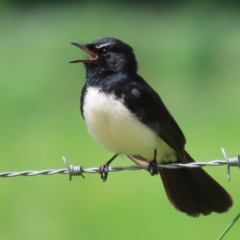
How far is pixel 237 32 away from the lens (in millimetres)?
17219

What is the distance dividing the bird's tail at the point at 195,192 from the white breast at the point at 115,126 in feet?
0.99

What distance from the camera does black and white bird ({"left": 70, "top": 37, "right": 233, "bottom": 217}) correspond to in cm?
674

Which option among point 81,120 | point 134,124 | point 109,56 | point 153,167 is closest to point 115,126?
point 134,124

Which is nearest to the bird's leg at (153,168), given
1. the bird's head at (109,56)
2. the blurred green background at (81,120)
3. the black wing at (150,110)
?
the black wing at (150,110)

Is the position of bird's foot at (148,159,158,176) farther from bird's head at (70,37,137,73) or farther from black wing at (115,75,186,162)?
bird's head at (70,37,137,73)

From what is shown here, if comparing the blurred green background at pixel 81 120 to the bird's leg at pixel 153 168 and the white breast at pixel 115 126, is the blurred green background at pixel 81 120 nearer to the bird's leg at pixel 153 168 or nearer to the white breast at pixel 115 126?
the bird's leg at pixel 153 168

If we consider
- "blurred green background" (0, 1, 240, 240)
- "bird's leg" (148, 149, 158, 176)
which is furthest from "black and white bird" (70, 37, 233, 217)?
"blurred green background" (0, 1, 240, 240)

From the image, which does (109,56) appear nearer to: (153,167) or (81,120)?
(153,167)

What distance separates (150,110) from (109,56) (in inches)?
21.1

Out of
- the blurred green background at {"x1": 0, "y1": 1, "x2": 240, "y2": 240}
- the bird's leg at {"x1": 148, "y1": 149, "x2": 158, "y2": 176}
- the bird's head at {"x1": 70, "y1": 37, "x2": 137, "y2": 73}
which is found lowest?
the blurred green background at {"x1": 0, "y1": 1, "x2": 240, "y2": 240}

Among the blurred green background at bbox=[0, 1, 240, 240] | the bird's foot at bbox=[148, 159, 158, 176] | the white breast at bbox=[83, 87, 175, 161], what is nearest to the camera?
the white breast at bbox=[83, 87, 175, 161]

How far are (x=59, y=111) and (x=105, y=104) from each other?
703cm

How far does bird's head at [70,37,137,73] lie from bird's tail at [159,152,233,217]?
805 millimetres

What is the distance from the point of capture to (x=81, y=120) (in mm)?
12984
